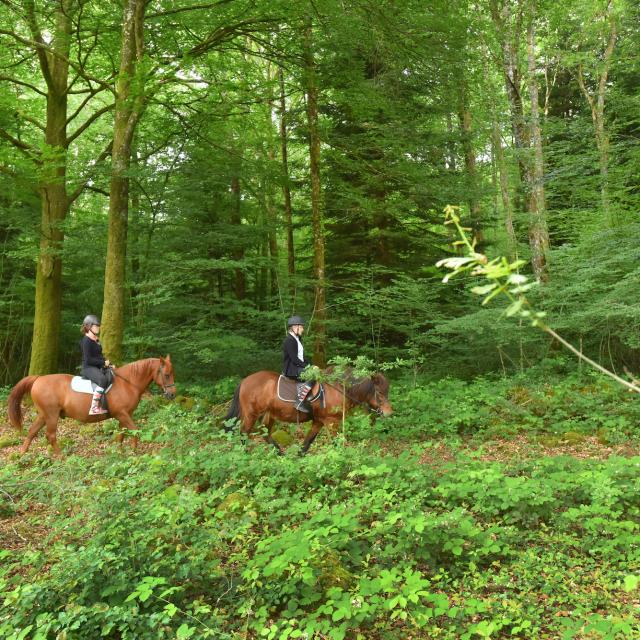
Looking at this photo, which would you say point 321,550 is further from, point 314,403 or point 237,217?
point 237,217

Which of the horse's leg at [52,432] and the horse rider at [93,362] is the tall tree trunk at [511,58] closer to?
the horse rider at [93,362]

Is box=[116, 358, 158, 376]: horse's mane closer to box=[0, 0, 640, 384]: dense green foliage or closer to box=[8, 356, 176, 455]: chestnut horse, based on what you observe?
box=[8, 356, 176, 455]: chestnut horse

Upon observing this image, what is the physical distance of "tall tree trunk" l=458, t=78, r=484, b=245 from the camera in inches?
489

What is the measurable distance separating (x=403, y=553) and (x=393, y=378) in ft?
31.2

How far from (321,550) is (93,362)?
19.6 feet

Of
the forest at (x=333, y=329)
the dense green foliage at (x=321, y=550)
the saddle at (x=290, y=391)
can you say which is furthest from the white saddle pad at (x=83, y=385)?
the saddle at (x=290, y=391)

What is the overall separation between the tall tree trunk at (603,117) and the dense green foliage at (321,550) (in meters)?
9.09

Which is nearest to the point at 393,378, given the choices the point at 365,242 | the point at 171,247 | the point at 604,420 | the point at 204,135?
the point at 365,242

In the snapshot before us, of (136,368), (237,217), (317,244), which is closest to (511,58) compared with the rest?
(317,244)

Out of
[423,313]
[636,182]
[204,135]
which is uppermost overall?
[204,135]

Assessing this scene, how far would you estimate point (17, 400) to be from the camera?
8.27m

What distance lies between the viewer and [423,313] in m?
12.6

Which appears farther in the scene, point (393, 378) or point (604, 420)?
point (393, 378)

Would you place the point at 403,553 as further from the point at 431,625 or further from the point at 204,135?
the point at 204,135
